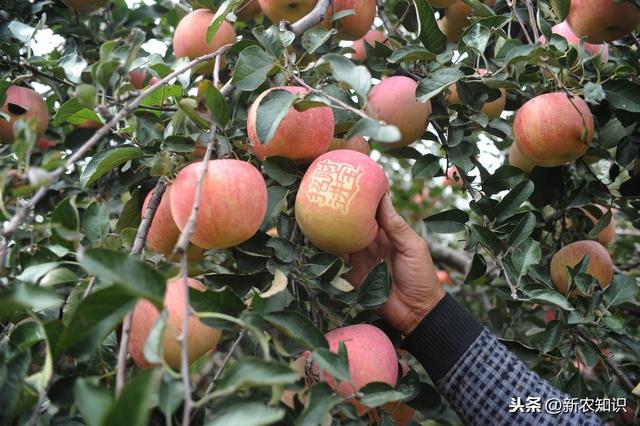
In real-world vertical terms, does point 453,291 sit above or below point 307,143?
below

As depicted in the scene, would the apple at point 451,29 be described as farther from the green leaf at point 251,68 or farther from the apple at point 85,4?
the apple at point 85,4

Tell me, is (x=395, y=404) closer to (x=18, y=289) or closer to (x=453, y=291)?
(x=18, y=289)

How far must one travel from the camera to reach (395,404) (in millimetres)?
1195

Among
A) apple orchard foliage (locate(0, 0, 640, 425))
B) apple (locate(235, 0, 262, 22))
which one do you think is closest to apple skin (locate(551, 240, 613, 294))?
apple orchard foliage (locate(0, 0, 640, 425))

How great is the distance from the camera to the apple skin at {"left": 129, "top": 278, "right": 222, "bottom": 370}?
2.94 ft

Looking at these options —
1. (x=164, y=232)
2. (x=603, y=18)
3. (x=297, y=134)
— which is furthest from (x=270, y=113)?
(x=603, y=18)

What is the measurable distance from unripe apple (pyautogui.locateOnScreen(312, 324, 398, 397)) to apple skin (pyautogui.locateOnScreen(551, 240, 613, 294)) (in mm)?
694

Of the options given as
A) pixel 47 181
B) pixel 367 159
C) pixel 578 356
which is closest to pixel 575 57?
pixel 367 159

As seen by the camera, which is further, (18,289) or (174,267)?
(174,267)

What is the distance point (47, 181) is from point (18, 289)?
13cm

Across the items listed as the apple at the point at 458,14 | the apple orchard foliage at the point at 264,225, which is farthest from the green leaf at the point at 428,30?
the apple at the point at 458,14

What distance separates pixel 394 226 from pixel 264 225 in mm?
272

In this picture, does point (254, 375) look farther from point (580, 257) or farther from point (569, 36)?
point (569, 36)

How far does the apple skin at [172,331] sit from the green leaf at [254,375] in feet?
0.56
